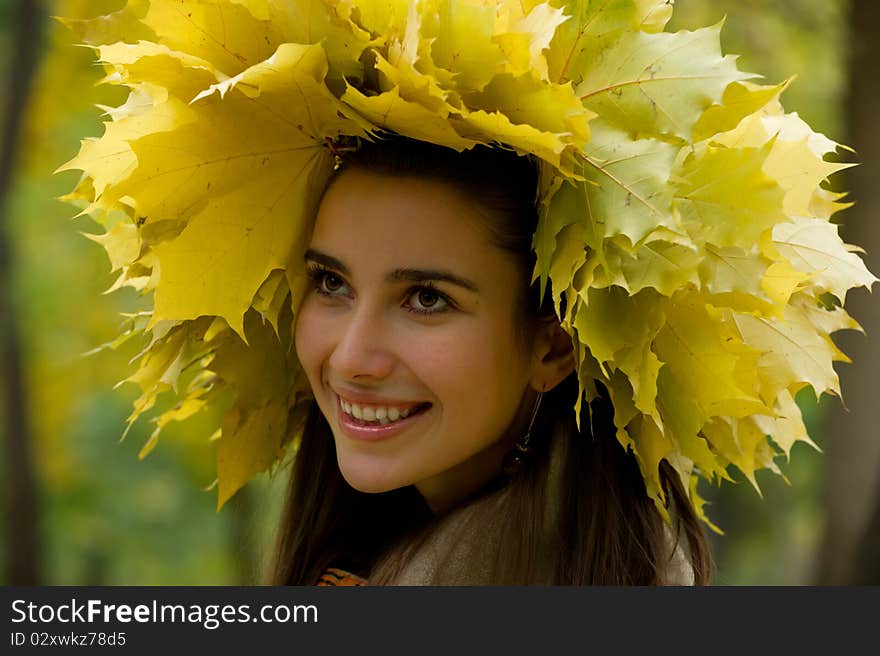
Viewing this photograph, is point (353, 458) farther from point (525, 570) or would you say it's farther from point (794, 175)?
point (794, 175)

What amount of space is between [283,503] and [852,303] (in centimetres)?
471

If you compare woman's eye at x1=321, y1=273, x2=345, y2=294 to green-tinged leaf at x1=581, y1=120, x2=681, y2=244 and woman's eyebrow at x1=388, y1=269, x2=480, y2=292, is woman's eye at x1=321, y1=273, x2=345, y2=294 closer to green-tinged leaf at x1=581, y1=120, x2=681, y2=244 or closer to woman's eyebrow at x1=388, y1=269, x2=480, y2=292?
woman's eyebrow at x1=388, y1=269, x2=480, y2=292

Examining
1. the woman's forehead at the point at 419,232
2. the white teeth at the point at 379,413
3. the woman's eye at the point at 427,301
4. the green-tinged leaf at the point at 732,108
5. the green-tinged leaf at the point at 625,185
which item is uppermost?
the green-tinged leaf at the point at 732,108

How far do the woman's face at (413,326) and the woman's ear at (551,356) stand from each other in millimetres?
26

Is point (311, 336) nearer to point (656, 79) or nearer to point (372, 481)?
point (372, 481)

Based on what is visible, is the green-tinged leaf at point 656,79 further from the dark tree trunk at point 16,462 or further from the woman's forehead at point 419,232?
the dark tree trunk at point 16,462

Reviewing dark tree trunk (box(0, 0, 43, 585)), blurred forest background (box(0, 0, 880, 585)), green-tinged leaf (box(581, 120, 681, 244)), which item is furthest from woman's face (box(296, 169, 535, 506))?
dark tree trunk (box(0, 0, 43, 585))

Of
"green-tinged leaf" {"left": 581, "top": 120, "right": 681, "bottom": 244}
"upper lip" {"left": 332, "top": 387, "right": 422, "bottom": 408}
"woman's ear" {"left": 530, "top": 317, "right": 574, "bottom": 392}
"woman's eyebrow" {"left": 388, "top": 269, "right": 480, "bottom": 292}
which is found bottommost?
"upper lip" {"left": 332, "top": 387, "right": 422, "bottom": 408}

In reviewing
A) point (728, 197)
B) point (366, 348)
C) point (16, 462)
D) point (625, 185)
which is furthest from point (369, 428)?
point (16, 462)

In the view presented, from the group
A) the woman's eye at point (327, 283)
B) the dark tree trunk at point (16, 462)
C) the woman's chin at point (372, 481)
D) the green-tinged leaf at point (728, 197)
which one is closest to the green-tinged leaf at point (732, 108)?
the green-tinged leaf at point (728, 197)

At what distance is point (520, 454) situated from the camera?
287 cm

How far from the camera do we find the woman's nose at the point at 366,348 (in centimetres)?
264

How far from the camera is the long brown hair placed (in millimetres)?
2672

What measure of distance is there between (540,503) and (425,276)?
24.5 inches
